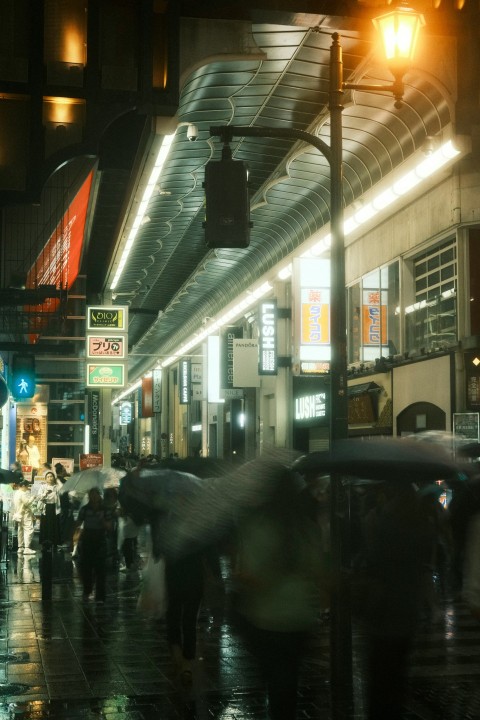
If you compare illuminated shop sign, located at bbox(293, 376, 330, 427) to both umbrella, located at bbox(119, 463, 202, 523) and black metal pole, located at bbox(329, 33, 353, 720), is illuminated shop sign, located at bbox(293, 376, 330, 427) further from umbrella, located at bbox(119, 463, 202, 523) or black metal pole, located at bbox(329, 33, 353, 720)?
umbrella, located at bbox(119, 463, 202, 523)

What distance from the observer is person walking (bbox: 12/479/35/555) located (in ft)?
76.8

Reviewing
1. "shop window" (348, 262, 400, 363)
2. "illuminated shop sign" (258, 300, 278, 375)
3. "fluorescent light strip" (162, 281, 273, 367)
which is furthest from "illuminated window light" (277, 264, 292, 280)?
"shop window" (348, 262, 400, 363)

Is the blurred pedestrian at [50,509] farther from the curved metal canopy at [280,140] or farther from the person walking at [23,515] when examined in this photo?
the curved metal canopy at [280,140]

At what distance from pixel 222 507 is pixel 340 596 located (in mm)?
3072

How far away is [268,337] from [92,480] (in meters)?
10.2

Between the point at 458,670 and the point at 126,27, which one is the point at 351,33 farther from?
the point at 458,670

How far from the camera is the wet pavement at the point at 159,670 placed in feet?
26.7

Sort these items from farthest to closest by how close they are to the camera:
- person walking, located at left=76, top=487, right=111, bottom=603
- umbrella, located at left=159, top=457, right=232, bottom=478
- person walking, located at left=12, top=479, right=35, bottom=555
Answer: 1. person walking, located at left=12, top=479, right=35, bottom=555
2. person walking, located at left=76, top=487, right=111, bottom=603
3. umbrella, located at left=159, top=457, right=232, bottom=478

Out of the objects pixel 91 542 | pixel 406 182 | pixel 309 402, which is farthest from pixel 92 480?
pixel 309 402

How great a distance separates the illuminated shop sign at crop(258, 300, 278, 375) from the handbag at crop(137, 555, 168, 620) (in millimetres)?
19013

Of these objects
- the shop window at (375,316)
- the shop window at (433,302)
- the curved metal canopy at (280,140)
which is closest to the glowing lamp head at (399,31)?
the curved metal canopy at (280,140)

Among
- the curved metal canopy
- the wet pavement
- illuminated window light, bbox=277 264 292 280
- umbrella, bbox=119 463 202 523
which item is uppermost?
the curved metal canopy

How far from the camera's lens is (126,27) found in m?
8.32

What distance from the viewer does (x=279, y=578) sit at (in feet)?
18.8
